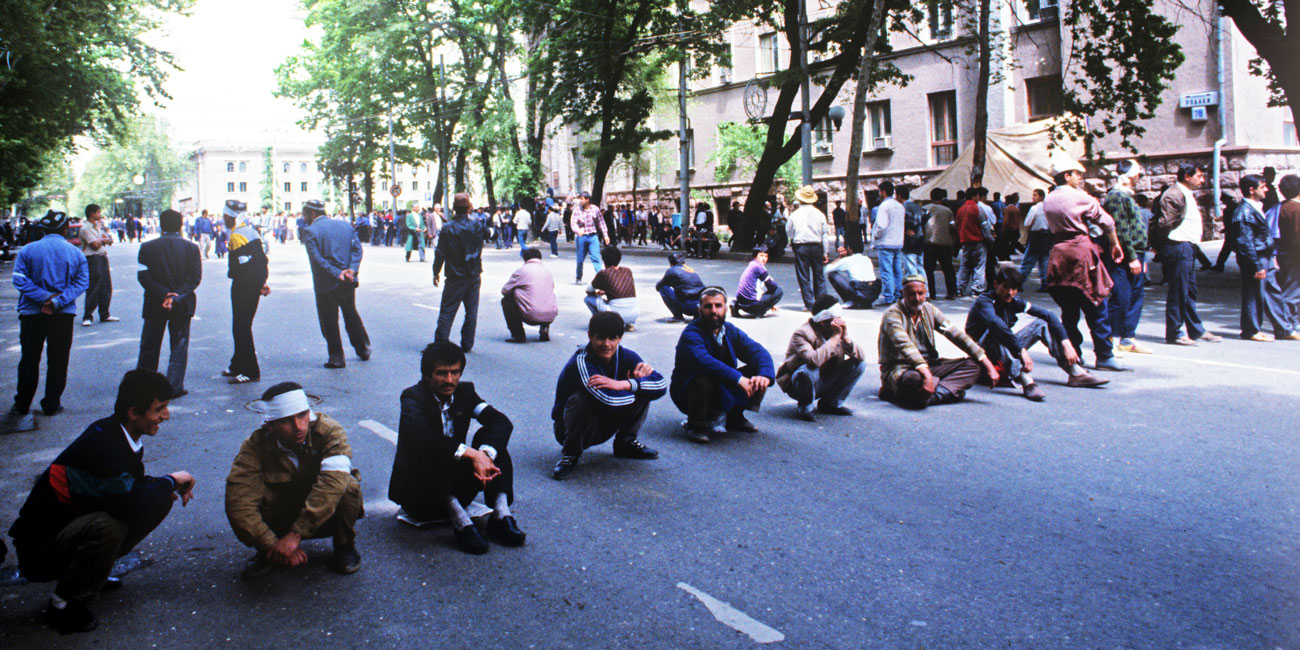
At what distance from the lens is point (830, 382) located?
7891 millimetres

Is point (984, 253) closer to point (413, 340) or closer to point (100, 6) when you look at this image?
point (413, 340)

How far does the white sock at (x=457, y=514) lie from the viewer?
507 centimetres

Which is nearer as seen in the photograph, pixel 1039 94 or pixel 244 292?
pixel 244 292

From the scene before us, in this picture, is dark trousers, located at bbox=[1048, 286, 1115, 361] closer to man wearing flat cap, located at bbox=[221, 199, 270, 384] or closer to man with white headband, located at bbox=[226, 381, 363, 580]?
man with white headband, located at bbox=[226, 381, 363, 580]

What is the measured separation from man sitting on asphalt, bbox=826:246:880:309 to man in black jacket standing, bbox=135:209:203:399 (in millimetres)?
9098

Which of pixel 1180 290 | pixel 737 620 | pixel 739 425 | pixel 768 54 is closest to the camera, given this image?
pixel 737 620

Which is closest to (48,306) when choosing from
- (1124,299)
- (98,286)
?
(98,286)

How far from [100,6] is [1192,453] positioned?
2992cm

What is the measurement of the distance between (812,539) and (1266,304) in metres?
8.60

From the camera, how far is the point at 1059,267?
9.30 m

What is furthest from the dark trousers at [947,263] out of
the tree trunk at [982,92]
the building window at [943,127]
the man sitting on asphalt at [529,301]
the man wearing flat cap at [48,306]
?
the building window at [943,127]

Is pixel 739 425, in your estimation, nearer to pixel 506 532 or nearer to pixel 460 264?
pixel 506 532

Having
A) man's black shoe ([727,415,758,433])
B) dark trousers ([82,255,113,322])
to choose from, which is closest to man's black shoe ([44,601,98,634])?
man's black shoe ([727,415,758,433])

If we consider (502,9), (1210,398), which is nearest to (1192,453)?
(1210,398)
